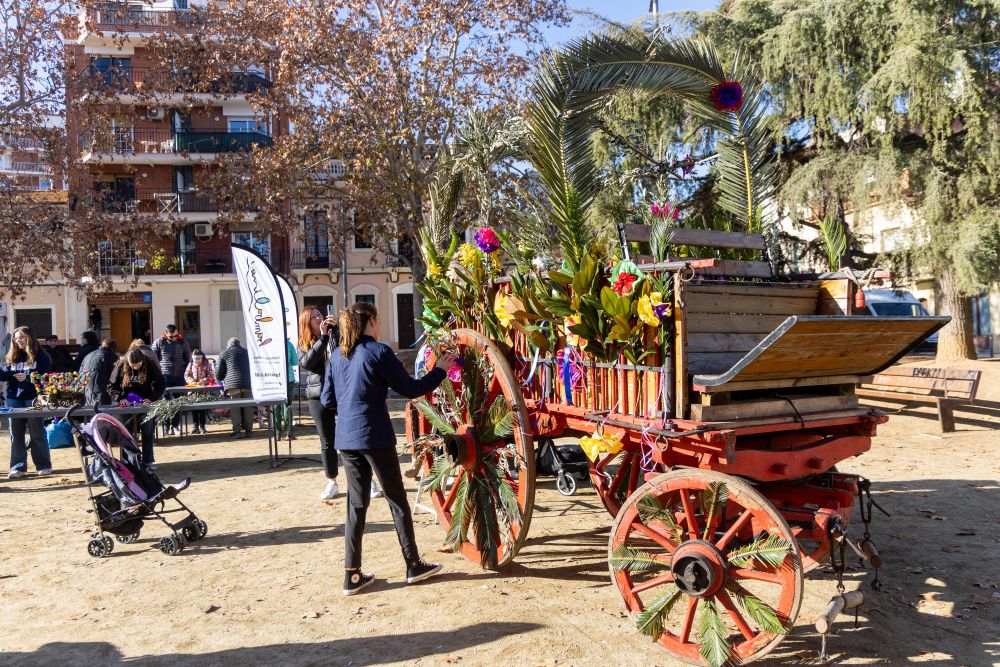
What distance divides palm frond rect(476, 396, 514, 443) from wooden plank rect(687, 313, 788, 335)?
1.24 meters

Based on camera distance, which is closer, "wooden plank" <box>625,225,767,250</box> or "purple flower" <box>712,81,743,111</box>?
"wooden plank" <box>625,225,767,250</box>

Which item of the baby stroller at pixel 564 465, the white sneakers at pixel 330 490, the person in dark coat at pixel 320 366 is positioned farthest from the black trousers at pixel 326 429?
the baby stroller at pixel 564 465

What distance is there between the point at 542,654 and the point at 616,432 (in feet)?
3.82

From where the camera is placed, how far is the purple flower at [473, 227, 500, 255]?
517cm

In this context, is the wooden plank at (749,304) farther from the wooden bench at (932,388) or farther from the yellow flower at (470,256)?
the wooden bench at (932,388)

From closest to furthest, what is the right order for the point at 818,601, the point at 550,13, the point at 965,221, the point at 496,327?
the point at 818,601 → the point at 496,327 → the point at 965,221 → the point at 550,13

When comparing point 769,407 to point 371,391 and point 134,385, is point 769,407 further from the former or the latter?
point 134,385

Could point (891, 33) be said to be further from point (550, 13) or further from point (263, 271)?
point (263, 271)

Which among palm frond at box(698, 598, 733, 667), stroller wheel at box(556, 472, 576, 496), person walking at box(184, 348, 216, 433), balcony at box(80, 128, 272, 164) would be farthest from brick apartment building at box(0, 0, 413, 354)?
palm frond at box(698, 598, 733, 667)

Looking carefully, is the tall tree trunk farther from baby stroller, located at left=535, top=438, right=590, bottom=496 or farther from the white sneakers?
the white sneakers

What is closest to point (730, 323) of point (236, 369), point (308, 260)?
point (236, 369)

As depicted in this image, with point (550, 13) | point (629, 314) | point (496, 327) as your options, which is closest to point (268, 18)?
point (550, 13)

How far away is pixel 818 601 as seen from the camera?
14.6 ft

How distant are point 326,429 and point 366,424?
2354 millimetres
